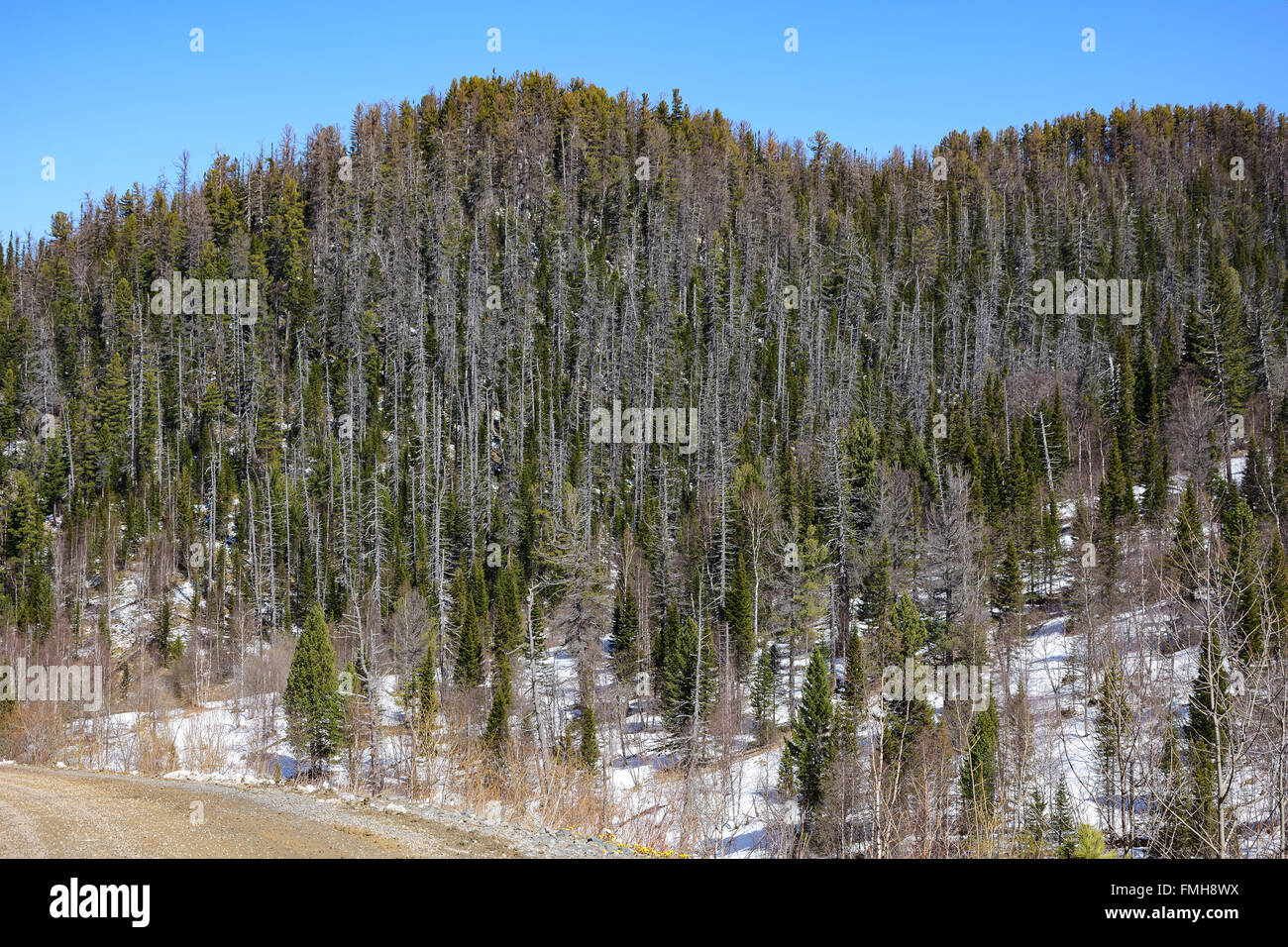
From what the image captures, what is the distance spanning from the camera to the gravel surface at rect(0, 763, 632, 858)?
10.9 metres

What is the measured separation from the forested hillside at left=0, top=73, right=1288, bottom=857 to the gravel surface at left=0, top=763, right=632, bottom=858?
9.16 ft

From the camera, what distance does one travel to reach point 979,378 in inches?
3836

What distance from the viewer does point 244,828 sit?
11945 millimetres

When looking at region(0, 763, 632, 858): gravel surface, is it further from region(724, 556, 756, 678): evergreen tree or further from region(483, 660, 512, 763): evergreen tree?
region(724, 556, 756, 678): evergreen tree

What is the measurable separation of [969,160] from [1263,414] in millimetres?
93094

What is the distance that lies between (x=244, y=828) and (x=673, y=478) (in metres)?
73.3

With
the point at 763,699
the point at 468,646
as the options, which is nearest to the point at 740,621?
the point at 763,699

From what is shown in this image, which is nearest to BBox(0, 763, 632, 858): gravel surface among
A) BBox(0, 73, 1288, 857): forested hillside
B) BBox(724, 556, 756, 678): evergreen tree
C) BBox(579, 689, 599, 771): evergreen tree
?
BBox(0, 73, 1288, 857): forested hillside

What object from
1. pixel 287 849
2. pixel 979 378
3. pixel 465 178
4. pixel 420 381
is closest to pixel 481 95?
pixel 465 178

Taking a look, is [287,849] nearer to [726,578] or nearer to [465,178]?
[726,578]

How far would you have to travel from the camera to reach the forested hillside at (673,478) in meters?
32.4

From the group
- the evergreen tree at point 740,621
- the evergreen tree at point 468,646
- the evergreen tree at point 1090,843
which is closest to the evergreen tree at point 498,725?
the evergreen tree at point 468,646

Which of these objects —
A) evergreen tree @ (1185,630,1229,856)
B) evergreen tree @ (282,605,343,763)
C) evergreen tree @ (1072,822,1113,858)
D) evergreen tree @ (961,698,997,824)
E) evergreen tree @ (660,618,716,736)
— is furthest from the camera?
evergreen tree @ (660,618,716,736)
